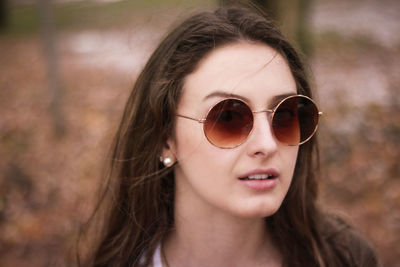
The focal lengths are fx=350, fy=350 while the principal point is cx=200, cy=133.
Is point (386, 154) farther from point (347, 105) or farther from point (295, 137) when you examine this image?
point (295, 137)

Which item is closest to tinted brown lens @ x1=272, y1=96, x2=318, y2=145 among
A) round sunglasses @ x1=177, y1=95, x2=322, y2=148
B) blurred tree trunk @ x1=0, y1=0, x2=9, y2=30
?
round sunglasses @ x1=177, y1=95, x2=322, y2=148

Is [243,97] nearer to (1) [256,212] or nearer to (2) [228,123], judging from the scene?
(2) [228,123]

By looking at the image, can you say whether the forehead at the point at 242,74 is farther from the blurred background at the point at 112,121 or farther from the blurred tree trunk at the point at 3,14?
the blurred tree trunk at the point at 3,14

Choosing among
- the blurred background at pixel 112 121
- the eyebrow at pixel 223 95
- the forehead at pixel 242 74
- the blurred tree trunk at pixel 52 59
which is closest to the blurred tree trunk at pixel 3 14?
the blurred background at pixel 112 121

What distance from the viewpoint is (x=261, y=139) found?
1.66 metres

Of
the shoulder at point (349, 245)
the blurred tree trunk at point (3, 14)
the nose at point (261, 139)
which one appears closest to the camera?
the nose at point (261, 139)

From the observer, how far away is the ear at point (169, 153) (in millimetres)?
2008

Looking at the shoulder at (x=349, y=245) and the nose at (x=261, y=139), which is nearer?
the nose at (x=261, y=139)

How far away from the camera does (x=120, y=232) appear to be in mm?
2270

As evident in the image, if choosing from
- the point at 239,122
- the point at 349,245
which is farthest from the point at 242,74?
the point at 349,245

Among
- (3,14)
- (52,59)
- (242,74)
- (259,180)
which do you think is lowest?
(259,180)

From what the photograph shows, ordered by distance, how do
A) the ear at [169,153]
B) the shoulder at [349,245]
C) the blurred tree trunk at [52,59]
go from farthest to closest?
the blurred tree trunk at [52,59]
the shoulder at [349,245]
the ear at [169,153]

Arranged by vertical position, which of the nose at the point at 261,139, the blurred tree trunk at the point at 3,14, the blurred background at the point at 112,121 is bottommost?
the blurred background at the point at 112,121

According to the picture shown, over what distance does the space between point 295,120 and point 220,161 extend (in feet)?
1.46
